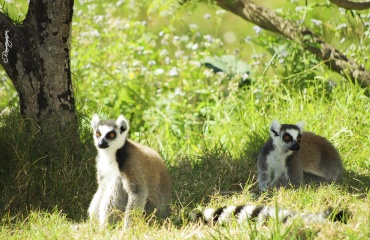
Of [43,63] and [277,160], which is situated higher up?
[43,63]

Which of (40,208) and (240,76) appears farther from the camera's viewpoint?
(240,76)

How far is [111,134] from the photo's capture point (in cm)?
520

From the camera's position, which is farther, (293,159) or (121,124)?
(293,159)

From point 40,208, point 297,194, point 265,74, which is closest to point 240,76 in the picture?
point 265,74

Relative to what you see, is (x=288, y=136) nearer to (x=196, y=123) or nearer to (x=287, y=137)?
(x=287, y=137)

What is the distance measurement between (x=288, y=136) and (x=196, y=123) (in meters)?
2.40

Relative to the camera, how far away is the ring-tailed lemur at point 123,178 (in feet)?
16.9

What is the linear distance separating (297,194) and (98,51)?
4.54 metres

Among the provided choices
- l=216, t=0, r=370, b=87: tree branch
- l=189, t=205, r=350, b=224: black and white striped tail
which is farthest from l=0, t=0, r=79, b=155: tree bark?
l=216, t=0, r=370, b=87: tree branch

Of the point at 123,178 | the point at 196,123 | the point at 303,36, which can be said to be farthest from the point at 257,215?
the point at 303,36

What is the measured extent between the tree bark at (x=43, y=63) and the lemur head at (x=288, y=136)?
1787 mm

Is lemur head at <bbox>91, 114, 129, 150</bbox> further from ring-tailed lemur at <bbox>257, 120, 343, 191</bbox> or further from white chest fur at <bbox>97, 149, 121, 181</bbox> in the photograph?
ring-tailed lemur at <bbox>257, 120, 343, 191</bbox>

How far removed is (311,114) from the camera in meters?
7.38

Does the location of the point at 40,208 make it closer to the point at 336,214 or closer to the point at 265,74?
the point at 336,214
